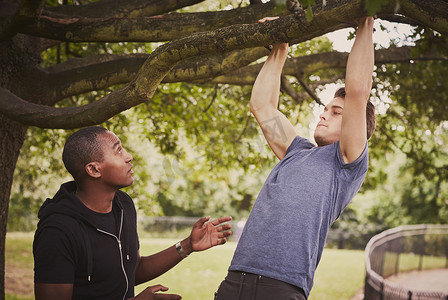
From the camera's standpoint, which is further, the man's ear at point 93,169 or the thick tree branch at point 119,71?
the thick tree branch at point 119,71

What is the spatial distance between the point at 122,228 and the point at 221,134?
23.6 feet

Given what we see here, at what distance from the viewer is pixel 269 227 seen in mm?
2705

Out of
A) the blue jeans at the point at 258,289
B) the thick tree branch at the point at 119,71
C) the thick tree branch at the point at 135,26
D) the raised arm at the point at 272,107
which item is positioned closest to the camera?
the blue jeans at the point at 258,289

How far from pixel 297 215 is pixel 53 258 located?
1.30 metres

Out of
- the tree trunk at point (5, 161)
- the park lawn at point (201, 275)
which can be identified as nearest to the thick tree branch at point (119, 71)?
the tree trunk at point (5, 161)

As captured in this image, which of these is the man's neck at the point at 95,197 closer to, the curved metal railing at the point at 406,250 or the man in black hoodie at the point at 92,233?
the man in black hoodie at the point at 92,233

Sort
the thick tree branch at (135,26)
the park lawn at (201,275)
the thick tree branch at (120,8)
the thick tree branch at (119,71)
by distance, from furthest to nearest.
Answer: the park lawn at (201,275), the thick tree branch at (120,8), the thick tree branch at (119,71), the thick tree branch at (135,26)

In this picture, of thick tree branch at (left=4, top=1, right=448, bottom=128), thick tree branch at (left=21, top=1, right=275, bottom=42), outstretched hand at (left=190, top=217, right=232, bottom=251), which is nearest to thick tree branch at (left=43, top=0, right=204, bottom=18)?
thick tree branch at (left=21, top=1, right=275, bottom=42)

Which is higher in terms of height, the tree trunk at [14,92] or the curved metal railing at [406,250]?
the tree trunk at [14,92]

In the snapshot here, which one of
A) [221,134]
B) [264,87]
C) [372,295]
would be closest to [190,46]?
[264,87]

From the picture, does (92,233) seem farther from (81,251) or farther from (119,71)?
(119,71)

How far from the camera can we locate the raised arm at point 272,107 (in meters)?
3.28

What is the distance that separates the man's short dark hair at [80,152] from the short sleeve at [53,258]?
482 millimetres

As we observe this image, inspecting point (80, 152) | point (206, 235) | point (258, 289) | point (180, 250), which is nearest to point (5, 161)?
point (80, 152)
